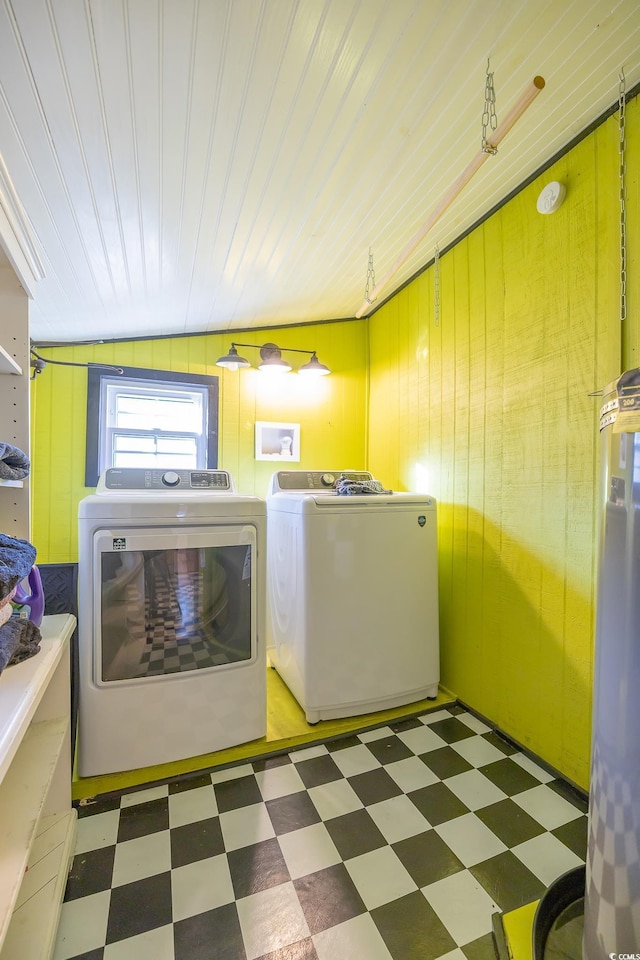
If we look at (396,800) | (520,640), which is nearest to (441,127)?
(520,640)

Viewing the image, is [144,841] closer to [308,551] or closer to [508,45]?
[308,551]

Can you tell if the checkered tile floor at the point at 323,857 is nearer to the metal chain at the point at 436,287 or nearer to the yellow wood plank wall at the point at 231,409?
the yellow wood plank wall at the point at 231,409

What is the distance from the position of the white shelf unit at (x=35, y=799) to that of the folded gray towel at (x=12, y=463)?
1.48 feet

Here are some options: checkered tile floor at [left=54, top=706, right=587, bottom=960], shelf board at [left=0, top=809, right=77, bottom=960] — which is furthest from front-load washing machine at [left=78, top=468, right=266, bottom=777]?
shelf board at [left=0, top=809, right=77, bottom=960]

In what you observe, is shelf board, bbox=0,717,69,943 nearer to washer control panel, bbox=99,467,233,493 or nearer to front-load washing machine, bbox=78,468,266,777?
front-load washing machine, bbox=78,468,266,777

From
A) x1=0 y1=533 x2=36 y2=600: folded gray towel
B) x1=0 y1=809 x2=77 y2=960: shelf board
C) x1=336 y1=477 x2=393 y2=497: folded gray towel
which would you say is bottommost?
x1=0 y1=809 x2=77 y2=960: shelf board

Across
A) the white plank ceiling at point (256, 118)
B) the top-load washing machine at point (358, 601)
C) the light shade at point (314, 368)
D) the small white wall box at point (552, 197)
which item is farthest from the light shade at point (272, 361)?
the small white wall box at point (552, 197)

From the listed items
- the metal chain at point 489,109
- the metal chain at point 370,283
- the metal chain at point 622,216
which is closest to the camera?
the metal chain at point 489,109

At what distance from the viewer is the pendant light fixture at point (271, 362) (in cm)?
255

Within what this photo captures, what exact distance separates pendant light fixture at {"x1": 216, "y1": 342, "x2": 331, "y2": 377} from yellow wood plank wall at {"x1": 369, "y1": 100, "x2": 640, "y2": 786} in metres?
0.72

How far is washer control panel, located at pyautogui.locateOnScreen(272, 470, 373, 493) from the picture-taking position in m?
2.50

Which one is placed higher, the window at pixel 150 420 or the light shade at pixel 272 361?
the light shade at pixel 272 361

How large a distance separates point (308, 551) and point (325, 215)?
1.49 metres

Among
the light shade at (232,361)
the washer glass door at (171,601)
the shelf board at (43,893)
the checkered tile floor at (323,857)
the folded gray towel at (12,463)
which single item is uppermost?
the light shade at (232,361)
